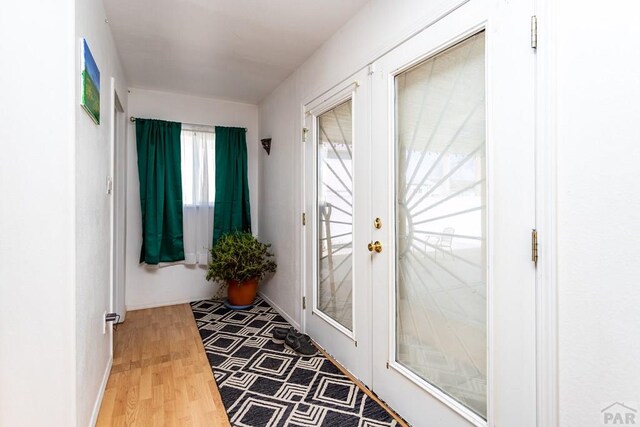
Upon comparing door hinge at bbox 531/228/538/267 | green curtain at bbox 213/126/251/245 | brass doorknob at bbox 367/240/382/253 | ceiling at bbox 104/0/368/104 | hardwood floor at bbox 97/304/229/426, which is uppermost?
ceiling at bbox 104/0/368/104

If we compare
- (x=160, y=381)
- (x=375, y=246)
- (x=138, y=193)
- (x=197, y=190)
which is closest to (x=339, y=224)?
(x=375, y=246)

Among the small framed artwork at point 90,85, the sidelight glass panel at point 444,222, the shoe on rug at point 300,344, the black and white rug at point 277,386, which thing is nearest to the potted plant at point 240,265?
the black and white rug at point 277,386

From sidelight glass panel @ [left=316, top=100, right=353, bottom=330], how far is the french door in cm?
2

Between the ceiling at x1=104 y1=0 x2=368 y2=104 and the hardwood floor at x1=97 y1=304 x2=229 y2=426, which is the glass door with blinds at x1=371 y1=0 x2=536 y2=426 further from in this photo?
the hardwood floor at x1=97 y1=304 x2=229 y2=426

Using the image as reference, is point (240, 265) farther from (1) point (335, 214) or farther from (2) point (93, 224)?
(2) point (93, 224)

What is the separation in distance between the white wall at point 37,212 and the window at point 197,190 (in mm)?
2461

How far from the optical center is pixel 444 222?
1.57 meters

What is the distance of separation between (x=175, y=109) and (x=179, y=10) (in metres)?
1.82

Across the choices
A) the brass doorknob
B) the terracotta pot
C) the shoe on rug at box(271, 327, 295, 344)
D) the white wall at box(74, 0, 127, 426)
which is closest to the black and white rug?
the shoe on rug at box(271, 327, 295, 344)

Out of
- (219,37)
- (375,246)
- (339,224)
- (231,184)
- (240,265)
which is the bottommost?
(240,265)

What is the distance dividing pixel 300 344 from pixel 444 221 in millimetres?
1608

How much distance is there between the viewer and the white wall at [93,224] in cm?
149

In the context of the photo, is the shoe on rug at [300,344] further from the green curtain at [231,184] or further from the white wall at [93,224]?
the green curtain at [231,184]

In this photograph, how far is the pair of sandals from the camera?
2553 millimetres
